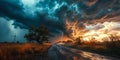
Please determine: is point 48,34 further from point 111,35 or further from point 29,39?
point 111,35

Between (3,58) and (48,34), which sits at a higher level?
(48,34)

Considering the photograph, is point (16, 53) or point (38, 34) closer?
point (16, 53)

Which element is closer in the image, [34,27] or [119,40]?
[119,40]

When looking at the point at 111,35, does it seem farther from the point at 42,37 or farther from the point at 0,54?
the point at 42,37

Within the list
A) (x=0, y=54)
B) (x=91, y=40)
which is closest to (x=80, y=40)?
(x=91, y=40)

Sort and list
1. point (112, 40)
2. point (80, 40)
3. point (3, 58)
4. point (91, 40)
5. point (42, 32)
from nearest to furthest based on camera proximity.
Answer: point (3, 58), point (112, 40), point (91, 40), point (80, 40), point (42, 32)

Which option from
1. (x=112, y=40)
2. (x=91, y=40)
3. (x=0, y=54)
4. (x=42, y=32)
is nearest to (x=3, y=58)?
(x=0, y=54)

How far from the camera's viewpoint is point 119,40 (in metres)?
40.2

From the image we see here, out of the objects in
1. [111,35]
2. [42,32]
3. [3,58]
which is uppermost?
[42,32]

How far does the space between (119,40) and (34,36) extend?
65420 millimetres

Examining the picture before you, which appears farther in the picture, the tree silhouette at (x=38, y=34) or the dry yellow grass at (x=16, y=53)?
the tree silhouette at (x=38, y=34)

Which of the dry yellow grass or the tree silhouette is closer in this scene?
the dry yellow grass

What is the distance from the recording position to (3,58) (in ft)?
62.1

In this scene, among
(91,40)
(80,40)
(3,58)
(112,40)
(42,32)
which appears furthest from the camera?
(42,32)
